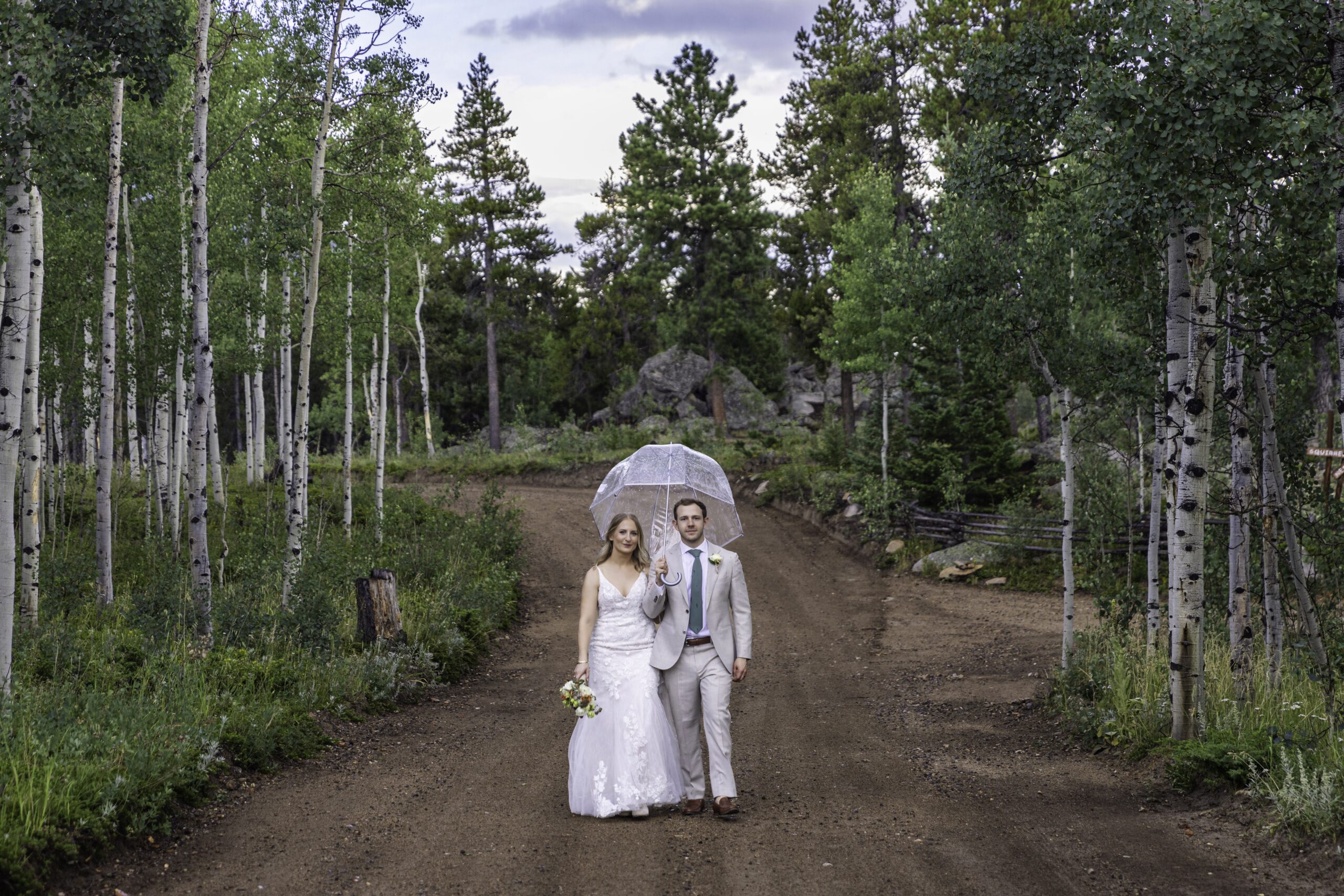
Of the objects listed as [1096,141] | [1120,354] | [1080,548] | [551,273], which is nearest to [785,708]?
[1120,354]

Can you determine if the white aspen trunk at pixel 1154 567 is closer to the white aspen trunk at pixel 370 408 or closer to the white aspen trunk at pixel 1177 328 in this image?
the white aspen trunk at pixel 1177 328

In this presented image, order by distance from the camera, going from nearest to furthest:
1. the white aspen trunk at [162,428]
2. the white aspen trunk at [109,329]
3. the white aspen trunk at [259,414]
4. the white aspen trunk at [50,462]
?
the white aspen trunk at [109,329] < the white aspen trunk at [50,462] < the white aspen trunk at [162,428] < the white aspen trunk at [259,414]

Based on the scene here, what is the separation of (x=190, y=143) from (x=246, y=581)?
335 inches

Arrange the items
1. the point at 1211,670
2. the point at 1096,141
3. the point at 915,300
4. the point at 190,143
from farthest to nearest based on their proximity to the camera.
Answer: the point at 190,143
the point at 915,300
the point at 1211,670
the point at 1096,141

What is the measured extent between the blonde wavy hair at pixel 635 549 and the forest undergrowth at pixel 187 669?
9.89 ft

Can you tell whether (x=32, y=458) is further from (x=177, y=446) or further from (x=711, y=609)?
(x=711, y=609)

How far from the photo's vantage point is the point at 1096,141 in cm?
671

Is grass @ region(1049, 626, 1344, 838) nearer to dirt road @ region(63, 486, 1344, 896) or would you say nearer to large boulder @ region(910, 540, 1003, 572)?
dirt road @ region(63, 486, 1344, 896)

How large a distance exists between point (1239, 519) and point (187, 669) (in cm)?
888

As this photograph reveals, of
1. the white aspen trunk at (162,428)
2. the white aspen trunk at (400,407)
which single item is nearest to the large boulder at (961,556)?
the white aspen trunk at (162,428)

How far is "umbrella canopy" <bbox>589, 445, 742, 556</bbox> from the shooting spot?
6754mm

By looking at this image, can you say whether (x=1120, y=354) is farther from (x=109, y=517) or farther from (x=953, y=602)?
(x=109, y=517)

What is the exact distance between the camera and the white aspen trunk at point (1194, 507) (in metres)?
7.09

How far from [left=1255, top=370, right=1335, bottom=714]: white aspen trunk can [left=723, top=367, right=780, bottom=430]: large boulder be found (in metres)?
31.1
